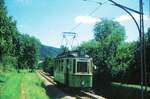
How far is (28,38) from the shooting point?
109500mm

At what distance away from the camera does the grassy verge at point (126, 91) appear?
25.4 meters

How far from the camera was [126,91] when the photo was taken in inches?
1107

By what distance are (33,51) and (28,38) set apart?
16.2ft

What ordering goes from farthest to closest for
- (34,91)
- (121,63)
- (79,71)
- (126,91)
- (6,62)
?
(6,62) < (121,63) < (79,71) < (126,91) < (34,91)

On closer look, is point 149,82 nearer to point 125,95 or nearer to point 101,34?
point 125,95

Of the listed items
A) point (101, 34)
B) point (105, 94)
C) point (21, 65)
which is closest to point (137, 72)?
point (105, 94)

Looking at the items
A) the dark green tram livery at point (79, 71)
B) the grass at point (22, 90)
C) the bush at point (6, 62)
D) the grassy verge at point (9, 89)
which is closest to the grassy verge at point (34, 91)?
the grass at point (22, 90)

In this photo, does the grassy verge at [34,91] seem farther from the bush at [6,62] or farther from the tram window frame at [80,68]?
the bush at [6,62]

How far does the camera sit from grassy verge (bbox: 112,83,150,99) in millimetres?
25388

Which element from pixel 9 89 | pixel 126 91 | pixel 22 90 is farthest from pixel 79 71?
pixel 9 89

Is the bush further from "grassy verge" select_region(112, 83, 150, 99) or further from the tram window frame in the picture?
"grassy verge" select_region(112, 83, 150, 99)

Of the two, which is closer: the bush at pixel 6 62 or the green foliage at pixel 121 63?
the green foliage at pixel 121 63

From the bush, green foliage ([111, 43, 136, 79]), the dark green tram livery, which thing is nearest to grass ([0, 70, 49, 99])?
the dark green tram livery

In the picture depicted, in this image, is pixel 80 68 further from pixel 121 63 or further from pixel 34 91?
pixel 121 63
